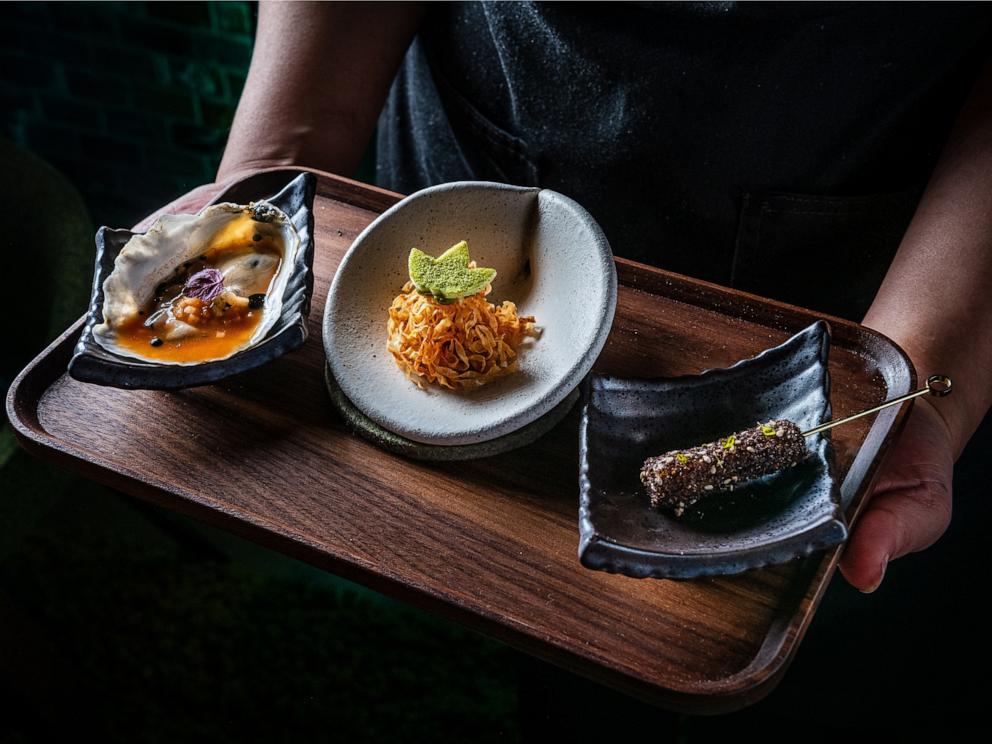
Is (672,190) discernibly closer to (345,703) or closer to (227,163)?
(227,163)

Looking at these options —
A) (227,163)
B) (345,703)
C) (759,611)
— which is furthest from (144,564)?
(759,611)

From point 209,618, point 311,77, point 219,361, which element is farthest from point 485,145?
point 209,618

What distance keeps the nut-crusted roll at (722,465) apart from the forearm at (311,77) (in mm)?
1183

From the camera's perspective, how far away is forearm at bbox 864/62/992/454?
1792 mm

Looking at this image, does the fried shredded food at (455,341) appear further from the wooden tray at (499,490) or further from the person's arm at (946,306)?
the person's arm at (946,306)

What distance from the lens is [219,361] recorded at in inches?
65.4

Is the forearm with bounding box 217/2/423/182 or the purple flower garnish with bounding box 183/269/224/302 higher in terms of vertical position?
the forearm with bounding box 217/2/423/182

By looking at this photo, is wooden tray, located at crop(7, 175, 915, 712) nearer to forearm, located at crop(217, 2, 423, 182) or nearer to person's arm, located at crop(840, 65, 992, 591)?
person's arm, located at crop(840, 65, 992, 591)

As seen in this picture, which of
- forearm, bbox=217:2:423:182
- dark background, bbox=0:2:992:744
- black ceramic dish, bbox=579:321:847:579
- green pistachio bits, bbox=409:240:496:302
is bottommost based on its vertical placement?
dark background, bbox=0:2:992:744

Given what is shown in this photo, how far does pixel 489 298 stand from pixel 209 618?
157cm

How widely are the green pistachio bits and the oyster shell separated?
27 cm

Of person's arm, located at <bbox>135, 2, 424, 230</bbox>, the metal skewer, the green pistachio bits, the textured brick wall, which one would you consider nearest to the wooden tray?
the metal skewer

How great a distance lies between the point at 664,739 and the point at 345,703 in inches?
36.9

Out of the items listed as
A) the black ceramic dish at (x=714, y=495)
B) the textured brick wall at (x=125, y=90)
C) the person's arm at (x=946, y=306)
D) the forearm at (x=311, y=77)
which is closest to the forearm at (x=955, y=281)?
the person's arm at (x=946, y=306)
